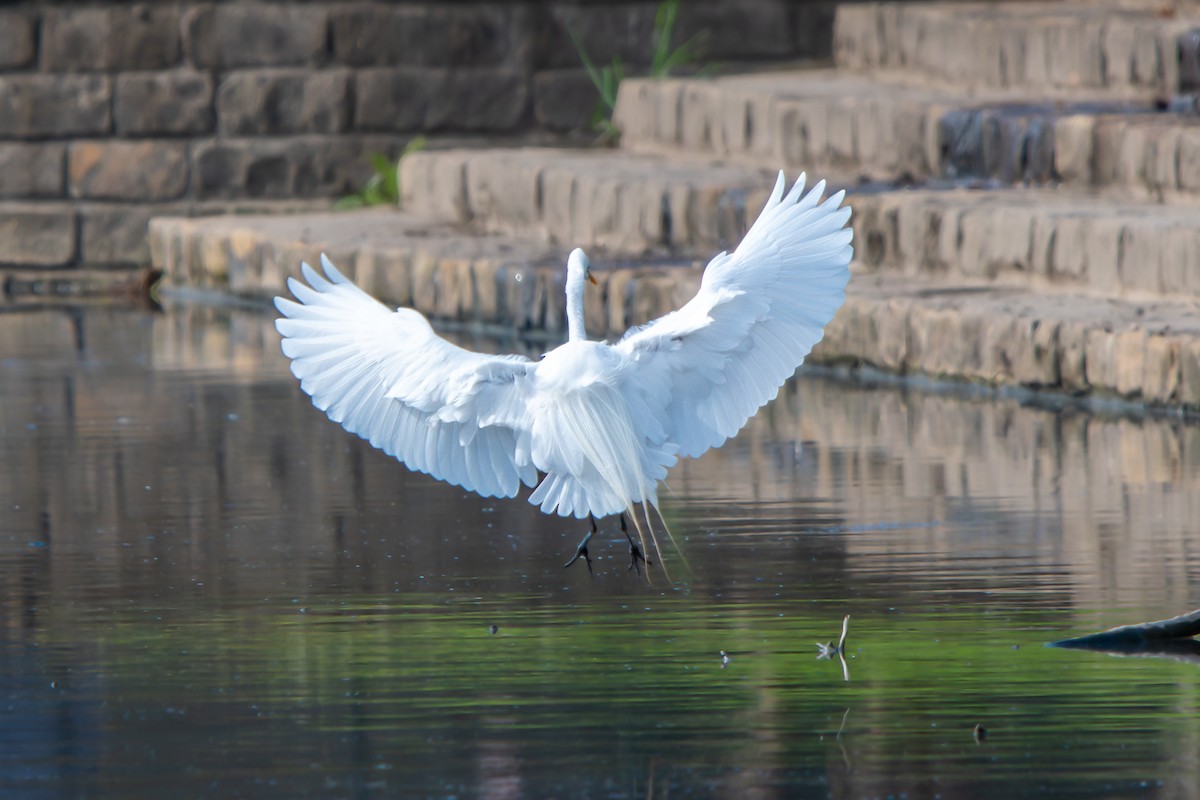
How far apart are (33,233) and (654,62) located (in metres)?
3.94

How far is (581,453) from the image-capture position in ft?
18.6

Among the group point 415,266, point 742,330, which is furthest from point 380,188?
point 742,330

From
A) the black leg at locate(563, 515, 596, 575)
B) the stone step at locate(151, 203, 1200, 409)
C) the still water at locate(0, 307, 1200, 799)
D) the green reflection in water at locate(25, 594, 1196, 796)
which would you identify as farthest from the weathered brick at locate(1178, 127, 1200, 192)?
the green reflection in water at locate(25, 594, 1196, 796)

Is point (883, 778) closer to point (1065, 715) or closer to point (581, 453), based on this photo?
point (1065, 715)

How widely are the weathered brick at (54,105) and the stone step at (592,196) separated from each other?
2297 millimetres

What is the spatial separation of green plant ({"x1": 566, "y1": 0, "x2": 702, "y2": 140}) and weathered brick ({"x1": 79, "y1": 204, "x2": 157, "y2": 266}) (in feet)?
9.31

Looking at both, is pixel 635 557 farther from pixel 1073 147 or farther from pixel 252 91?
pixel 252 91

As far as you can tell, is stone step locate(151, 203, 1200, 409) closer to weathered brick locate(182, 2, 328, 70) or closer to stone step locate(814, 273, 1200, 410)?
stone step locate(814, 273, 1200, 410)

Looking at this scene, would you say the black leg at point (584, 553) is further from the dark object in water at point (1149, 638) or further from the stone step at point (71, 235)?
the stone step at point (71, 235)

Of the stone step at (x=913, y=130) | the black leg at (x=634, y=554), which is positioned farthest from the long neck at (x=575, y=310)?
the stone step at (x=913, y=130)

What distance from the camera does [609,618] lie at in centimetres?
562

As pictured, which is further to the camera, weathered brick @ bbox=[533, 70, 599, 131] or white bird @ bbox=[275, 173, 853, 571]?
weathered brick @ bbox=[533, 70, 599, 131]

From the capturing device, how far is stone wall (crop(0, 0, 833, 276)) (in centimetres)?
1656

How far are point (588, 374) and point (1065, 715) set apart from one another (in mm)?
1545
